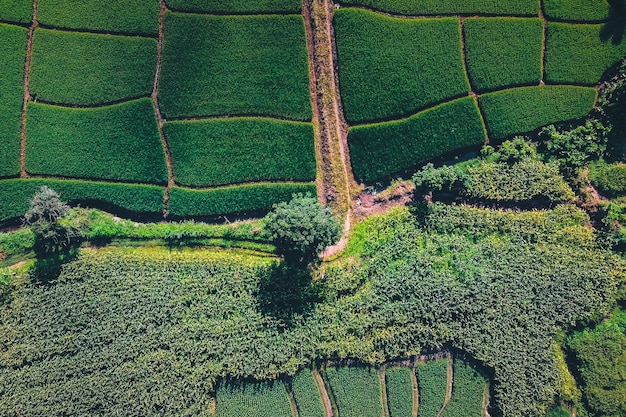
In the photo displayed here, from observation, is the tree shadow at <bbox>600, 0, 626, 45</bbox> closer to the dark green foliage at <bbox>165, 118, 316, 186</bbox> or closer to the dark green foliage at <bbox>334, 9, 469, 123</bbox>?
the dark green foliage at <bbox>334, 9, 469, 123</bbox>

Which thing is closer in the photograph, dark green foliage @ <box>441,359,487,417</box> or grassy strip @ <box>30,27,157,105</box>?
dark green foliage @ <box>441,359,487,417</box>

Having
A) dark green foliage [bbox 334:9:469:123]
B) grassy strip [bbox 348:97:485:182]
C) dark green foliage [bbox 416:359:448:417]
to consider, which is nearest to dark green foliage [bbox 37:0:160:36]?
dark green foliage [bbox 334:9:469:123]

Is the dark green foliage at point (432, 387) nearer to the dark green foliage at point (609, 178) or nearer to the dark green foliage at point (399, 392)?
the dark green foliage at point (399, 392)

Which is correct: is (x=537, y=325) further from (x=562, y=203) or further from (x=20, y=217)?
(x=20, y=217)

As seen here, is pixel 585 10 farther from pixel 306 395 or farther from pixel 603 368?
pixel 306 395

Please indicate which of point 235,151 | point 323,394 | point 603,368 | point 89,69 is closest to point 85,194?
point 89,69

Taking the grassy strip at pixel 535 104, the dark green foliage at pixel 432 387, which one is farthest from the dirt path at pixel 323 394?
the grassy strip at pixel 535 104
